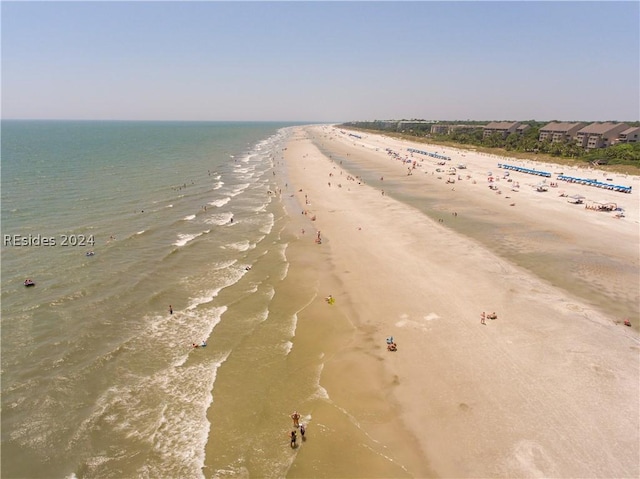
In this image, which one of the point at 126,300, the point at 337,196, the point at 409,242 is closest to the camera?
the point at 126,300

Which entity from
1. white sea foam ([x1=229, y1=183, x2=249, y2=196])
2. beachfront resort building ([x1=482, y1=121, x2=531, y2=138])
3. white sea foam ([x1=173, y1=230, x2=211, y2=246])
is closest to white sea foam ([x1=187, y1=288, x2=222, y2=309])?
white sea foam ([x1=173, y1=230, x2=211, y2=246])

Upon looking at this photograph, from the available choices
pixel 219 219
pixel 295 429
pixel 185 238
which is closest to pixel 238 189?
pixel 219 219

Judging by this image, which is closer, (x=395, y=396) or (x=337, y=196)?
(x=395, y=396)

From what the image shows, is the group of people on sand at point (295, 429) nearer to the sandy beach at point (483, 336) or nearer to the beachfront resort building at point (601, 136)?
the sandy beach at point (483, 336)

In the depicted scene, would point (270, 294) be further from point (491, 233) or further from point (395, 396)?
point (491, 233)

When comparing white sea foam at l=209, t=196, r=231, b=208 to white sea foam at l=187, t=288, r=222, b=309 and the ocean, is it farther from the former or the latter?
white sea foam at l=187, t=288, r=222, b=309

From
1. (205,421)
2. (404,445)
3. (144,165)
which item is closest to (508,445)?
(404,445)
